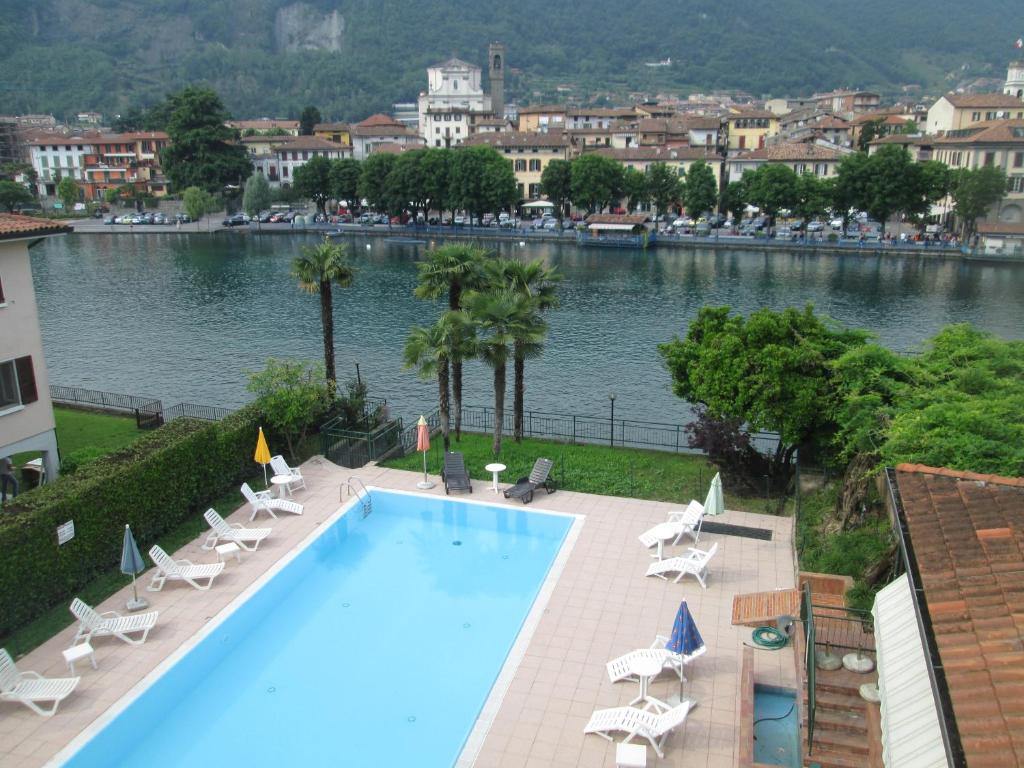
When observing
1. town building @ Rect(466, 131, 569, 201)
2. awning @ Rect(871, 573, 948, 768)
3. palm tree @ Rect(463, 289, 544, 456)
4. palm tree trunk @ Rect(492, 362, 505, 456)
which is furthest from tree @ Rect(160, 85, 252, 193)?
awning @ Rect(871, 573, 948, 768)

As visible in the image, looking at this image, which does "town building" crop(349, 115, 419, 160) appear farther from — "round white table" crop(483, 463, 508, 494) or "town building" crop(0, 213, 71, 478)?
"round white table" crop(483, 463, 508, 494)

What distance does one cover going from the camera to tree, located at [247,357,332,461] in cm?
2367

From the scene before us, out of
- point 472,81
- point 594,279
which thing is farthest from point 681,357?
point 472,81

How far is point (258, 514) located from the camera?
70.5 feet

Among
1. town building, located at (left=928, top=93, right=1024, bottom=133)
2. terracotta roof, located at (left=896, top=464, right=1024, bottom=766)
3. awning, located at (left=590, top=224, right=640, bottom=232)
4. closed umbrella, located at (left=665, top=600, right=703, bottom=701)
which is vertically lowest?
closed umbrella, located at (left=665, top=600, right=703, bottom=701)

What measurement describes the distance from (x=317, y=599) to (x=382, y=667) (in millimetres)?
3150

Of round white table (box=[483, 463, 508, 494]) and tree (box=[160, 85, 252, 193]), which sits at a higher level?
tree (box=[160, 85, 252, 193])

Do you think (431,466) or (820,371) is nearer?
(820,371)

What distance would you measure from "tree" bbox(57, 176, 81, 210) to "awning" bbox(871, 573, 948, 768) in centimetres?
12781

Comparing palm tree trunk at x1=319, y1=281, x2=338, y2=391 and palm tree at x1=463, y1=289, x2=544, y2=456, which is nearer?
palm tree at x1=463, y1=289, x2=544, y2=456

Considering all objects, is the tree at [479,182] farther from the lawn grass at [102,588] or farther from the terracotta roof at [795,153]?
the lawn grass at [102,588]

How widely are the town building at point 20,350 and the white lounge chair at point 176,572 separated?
22.1ft

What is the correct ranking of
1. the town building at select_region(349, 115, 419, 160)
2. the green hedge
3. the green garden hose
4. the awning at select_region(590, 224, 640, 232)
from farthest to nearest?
the town building at select_region(349, 115, 419, 160)
the awning at select_region(590, 224, 640, 232)
the green hedge
the green garden hose

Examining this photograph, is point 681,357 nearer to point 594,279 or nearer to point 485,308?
point 485,308
